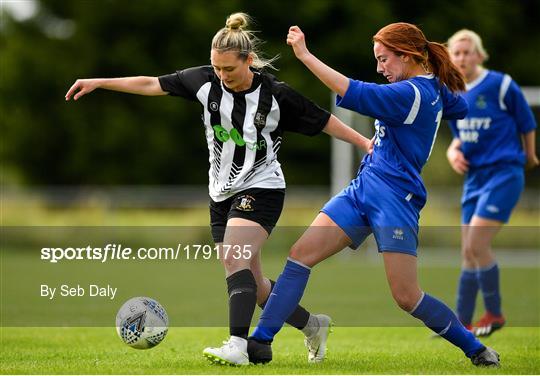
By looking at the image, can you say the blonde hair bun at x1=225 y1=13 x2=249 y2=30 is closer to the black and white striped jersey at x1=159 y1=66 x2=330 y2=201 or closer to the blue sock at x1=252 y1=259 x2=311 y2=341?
the black and white striped jersey at x1=159 y1=66 x2=330 y2=201

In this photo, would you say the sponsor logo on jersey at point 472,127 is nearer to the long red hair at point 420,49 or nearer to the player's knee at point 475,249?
the player's knee at point 475,249

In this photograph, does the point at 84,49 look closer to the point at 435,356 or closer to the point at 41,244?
the point at 41,244

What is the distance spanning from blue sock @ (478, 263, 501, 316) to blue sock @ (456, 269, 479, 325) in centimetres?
5

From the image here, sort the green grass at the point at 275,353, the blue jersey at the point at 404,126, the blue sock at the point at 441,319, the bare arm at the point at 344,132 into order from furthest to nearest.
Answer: the bare arm at the point at 344,132 → the blue sock at the point at 441,319 → the green grass at the point at 275,353 → the blue jersey at the point at 404,126

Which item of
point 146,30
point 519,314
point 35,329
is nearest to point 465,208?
point 519,314

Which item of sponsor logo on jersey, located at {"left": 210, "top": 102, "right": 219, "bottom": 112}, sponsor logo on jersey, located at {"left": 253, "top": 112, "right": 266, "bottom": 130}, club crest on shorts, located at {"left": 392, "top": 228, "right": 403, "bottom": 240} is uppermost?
sponsor logo on jersey, located at {"left": 210, "top": 102, "right": 219, "bottom": 112}

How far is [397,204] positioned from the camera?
211 inches

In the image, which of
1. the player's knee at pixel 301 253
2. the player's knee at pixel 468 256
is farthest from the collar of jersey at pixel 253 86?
the player's knee at pixel 468 256

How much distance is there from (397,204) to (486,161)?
2607mm

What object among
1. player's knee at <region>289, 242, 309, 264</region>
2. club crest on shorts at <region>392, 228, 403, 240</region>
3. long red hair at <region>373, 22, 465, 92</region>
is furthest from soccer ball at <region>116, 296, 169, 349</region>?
long red hair at <region>373, 22, 465, 92</region>

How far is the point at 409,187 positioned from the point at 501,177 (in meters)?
2.53

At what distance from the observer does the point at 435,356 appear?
6176mm

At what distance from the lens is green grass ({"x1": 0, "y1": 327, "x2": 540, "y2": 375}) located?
529cm

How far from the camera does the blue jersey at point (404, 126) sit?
517 cm
